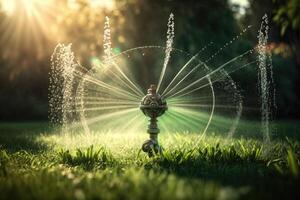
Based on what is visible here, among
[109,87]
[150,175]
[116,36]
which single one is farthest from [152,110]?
[116,36]

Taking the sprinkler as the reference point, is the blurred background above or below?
above

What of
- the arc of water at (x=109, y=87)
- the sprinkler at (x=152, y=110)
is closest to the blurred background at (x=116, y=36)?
the arc of water at (x=109, y=87)

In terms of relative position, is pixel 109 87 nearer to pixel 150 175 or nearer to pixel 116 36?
pixel 116 36

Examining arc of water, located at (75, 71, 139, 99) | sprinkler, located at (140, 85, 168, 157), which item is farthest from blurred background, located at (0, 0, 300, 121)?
sprinkler, located at (140, 85, 168, 157)

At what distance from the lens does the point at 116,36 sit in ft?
85.8

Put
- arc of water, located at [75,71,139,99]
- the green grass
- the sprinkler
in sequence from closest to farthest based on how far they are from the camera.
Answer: the green grass < the sprinkler < arc of water, located at [75,71,139,99]

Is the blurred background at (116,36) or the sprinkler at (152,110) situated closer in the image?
the sprinkler at (152,110)

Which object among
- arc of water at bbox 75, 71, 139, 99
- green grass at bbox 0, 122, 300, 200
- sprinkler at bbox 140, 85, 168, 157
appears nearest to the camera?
green grass at bbox 0, 122, 300, 200

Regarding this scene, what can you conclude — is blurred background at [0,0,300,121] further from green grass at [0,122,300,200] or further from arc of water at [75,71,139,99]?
green grass at [0,122,300,200]

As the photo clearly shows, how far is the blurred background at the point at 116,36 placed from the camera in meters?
23.8

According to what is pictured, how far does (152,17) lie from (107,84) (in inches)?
157

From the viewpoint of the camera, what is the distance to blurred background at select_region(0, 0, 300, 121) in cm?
2380

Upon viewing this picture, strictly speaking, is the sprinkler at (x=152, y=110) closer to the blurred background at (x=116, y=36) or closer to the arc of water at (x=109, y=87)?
the blurred background at (x=116, y=36)

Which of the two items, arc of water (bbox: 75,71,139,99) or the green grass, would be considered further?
arc of water (bbox: 75,71,139,99)
